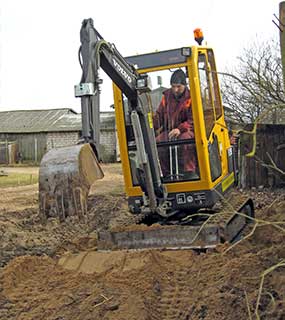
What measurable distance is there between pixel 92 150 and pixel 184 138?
120 centimetres

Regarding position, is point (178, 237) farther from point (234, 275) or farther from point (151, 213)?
point (234, 275)

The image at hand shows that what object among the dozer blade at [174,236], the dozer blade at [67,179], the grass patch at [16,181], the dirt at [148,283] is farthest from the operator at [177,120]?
the grass patch at [16,181]

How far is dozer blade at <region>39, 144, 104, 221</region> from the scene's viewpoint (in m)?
7.10

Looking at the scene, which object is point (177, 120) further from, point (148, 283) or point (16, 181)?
point (16, 181)

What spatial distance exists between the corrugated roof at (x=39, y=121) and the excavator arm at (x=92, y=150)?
98.6 ft

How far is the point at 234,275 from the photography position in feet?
17.4

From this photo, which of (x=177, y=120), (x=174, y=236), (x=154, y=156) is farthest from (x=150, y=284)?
(x=177, y=120)

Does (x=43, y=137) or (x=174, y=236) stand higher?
(x=43, y=137)

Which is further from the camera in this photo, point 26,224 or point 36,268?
point 26,224

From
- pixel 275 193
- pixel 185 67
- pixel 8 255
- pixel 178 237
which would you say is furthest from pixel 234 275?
pixel 275 193

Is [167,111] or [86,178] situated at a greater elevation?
[167,111]

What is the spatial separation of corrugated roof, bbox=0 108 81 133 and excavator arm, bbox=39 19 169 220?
3004 cm

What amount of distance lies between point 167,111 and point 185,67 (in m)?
0.61

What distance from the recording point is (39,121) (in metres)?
41.3
